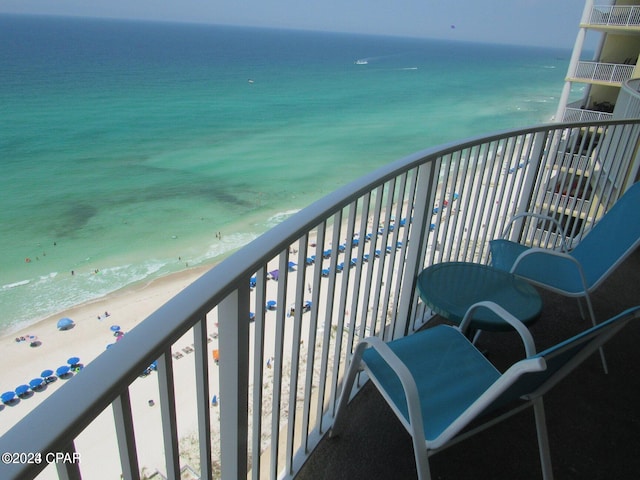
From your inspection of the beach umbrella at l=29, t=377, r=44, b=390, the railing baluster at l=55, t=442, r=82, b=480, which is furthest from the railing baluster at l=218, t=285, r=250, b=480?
the beach umbrella at l=29, t=377, r=44, b=390

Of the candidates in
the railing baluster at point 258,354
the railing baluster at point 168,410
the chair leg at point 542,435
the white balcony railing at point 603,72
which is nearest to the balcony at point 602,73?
the white balcony railing at point 603,72

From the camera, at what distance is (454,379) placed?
5.59 ft

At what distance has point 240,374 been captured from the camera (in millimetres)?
1067

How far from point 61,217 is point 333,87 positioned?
42.8 meters

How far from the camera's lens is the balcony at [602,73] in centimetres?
1769

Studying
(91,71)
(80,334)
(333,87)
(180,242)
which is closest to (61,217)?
(180,242)

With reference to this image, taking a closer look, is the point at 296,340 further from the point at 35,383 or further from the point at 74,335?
the point at 74,335

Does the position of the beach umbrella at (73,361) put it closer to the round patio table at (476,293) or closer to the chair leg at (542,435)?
the round patio table at (476,293)

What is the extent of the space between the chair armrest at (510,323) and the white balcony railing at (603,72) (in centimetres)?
2008

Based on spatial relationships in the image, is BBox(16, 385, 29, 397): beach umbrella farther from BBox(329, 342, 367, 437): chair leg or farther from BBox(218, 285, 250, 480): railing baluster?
BBox(218, 285, 250, 480): railing baluster

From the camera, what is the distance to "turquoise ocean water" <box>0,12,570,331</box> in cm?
1827

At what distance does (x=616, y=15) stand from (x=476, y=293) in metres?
21.4

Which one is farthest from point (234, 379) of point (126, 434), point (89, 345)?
point (89, 345)

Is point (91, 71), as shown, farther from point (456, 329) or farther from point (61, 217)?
point (456, 329)
